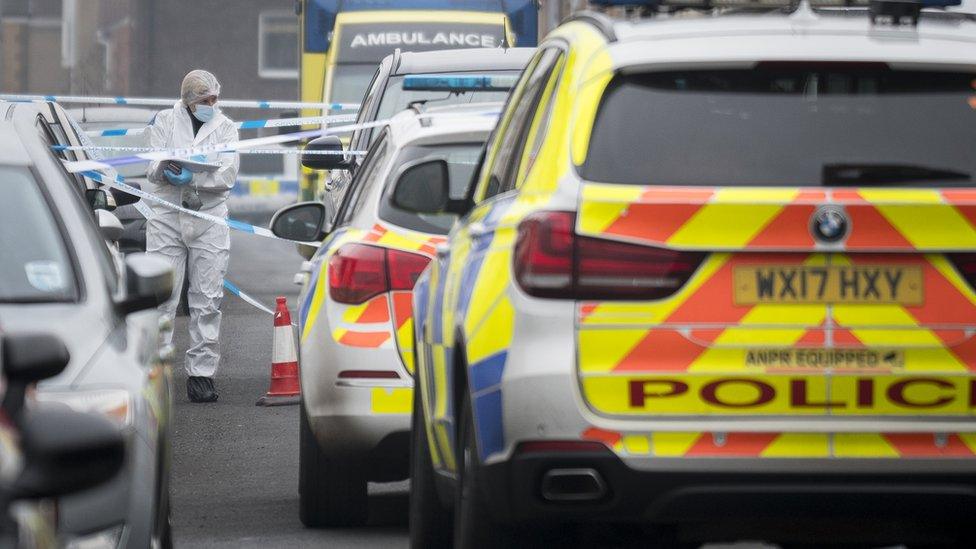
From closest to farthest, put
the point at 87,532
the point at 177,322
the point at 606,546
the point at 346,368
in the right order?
the point at 87,532
the point at 606,546
the point at 346,368
the point at 177,322

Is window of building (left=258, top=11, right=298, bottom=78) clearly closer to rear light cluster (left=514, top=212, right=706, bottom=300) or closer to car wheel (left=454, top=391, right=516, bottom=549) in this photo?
car wheel (left=454, top=391, right=516, bottom=549)

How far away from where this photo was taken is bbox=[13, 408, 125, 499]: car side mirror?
2738mm

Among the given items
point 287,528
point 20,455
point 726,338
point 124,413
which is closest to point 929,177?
point 726,338

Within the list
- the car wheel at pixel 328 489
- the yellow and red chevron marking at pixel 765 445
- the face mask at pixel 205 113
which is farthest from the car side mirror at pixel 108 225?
the face mask at pixel 205 113

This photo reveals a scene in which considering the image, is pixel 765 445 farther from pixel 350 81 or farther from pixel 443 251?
pixel 350 81

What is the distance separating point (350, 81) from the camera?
22.5m

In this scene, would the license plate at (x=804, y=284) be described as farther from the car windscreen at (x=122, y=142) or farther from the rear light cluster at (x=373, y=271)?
the car windscreen at (x=122, y=142)

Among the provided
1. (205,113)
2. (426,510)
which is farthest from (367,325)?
(205,113)

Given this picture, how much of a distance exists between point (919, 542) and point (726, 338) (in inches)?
29.6

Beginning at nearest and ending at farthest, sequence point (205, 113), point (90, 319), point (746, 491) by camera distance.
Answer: point (746, 491) < point (90, 319) < point (205, 113)

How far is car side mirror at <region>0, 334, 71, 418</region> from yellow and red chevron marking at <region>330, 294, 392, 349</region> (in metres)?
5.05

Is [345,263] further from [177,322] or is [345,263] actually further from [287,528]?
[177,322]

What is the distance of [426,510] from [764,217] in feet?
6.70

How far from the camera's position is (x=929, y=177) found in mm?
5340
